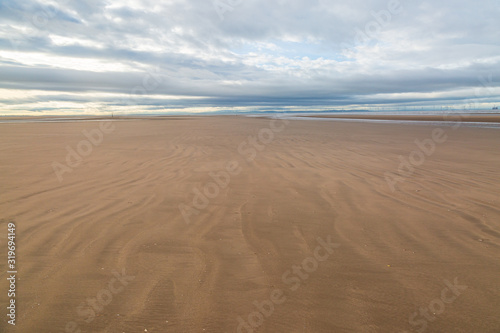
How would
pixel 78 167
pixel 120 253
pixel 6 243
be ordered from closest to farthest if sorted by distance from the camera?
pixel 120 253
pixel 6 243
pixel 78 167

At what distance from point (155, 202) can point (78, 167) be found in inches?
165

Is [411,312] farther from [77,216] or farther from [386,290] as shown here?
[77,216]

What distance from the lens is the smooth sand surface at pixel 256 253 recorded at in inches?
98.6

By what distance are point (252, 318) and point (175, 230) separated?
2007 millimetres

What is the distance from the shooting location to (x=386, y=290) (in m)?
2.81

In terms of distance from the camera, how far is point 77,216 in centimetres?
455

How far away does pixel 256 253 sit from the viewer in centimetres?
350

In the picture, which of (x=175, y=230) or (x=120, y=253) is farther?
(x=175, y=230)

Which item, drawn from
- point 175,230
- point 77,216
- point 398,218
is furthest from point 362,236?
point 77,216

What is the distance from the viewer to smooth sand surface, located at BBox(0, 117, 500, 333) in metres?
2.50

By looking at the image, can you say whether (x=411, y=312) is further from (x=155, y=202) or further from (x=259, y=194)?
(x=155, y=202)

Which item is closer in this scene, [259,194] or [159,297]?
[159,297]

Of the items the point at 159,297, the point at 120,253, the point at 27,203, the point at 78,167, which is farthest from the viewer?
the point at 78,167

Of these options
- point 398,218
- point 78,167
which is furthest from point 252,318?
point 78,167
